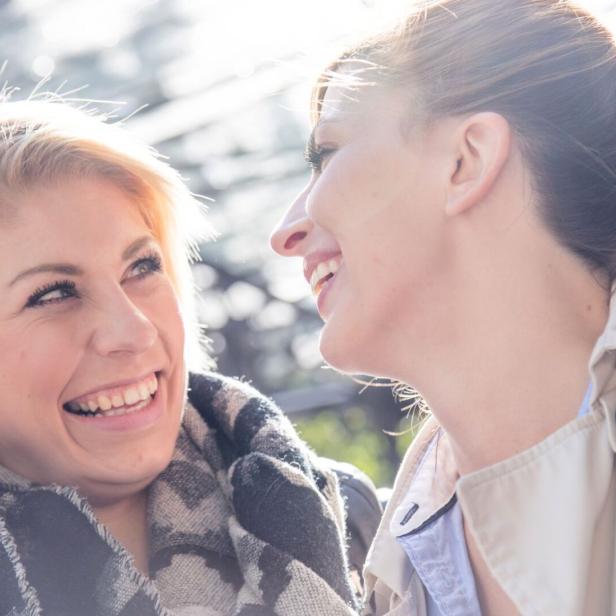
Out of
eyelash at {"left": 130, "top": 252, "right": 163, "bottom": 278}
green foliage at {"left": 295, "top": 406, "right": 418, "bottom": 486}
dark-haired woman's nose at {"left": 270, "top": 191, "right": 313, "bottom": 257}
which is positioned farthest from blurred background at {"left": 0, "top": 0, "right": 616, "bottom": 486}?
eyelash at {"left": 130, "top": 252, "right": 163, "bottom": 278}

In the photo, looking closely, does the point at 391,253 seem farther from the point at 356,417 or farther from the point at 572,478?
the point at 356,417

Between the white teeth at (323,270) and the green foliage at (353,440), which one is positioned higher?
the white teeth at (323,270)

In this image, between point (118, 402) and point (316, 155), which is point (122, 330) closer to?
point (118, 402)

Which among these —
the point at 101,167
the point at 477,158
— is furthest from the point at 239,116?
the point at 477,158

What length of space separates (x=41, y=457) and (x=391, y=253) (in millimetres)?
686

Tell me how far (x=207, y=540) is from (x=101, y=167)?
0.68 metres

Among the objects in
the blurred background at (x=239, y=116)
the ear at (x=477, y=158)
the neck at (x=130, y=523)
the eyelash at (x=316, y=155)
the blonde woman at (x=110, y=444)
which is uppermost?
the ear at (x=477, y=158)

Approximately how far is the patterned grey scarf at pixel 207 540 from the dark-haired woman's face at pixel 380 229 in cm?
31

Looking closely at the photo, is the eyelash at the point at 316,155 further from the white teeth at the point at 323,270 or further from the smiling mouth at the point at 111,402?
the smiling mouth at the point at 111,402

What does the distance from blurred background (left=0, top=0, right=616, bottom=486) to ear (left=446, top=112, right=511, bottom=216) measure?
0.30m

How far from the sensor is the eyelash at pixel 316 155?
2.26 meters

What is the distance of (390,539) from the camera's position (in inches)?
91.2

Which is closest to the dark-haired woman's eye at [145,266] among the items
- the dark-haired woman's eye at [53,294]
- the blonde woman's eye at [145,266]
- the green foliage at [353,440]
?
the blonde woman's eye at [145,266]

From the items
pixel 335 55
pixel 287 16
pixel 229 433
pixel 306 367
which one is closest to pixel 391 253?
pixel 335 55
